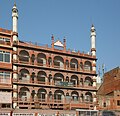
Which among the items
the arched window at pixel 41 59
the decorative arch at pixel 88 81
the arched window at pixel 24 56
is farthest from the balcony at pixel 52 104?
the arched window at pixel 24 56

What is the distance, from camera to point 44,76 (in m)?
72.2

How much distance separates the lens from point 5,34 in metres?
66.6

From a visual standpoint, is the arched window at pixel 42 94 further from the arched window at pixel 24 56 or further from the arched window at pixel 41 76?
the arched window at pixel 24 56

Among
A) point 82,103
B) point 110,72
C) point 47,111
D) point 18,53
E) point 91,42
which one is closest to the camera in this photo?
point 47,111

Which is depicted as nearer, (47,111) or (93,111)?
(47,111)

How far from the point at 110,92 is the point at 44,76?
25.6 meters

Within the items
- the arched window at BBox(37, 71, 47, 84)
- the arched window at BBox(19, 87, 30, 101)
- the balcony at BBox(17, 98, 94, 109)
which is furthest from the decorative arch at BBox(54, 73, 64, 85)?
the arched window at BBox(19, 87, 30, 101)

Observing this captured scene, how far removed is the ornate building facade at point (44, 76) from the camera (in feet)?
214

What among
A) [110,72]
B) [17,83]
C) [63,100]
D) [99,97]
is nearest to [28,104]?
[17,83]

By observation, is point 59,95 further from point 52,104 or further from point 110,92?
point 110,92

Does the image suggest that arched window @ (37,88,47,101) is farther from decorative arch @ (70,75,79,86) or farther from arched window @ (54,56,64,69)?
decorative arch @ (70,75,79,86)

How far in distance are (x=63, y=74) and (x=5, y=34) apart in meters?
17.7

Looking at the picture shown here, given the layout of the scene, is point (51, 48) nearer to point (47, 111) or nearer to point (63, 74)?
point (63, 74)

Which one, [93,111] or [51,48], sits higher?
[51,48]
